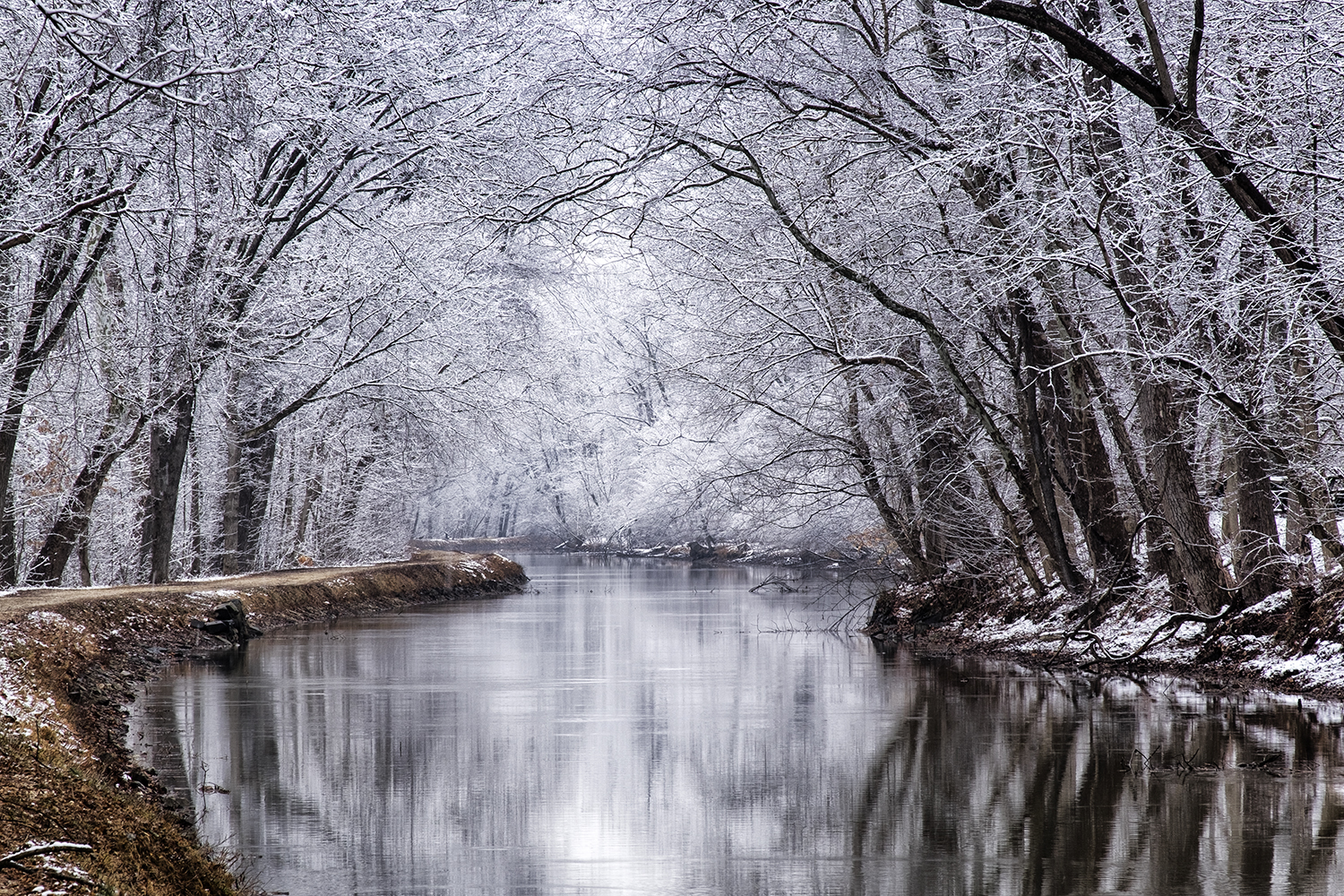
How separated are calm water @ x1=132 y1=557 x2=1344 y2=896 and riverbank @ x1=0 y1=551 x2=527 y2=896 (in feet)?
1.79

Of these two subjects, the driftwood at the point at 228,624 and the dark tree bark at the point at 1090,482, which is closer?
the dark tree bark at the point at 1090,482

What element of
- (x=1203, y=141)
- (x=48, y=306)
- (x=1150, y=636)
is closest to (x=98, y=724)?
(x=48, y=306)

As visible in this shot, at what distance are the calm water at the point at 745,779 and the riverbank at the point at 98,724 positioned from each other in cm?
55

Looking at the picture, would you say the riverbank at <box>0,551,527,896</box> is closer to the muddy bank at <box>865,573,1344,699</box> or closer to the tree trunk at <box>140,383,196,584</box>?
the tree trunk at <box>140,383,196,584</box>

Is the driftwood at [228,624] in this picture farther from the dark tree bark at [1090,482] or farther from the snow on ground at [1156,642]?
the dark tree bark at [1090,482]

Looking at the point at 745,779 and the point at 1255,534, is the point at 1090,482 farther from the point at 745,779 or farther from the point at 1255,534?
the point at 745,779

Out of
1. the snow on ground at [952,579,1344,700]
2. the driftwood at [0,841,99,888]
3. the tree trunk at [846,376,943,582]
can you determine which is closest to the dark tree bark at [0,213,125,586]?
the tree trunk at [846,376,943,582]

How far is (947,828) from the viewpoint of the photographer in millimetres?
8336

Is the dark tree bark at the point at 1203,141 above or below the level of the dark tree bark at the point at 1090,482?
above

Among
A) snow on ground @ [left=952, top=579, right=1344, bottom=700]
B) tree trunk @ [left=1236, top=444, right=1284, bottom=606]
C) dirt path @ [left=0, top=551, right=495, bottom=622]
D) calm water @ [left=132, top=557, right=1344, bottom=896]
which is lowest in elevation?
calm water @ [left=132, top=557, right=1344, bottom=896]

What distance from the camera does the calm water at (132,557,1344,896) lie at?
7.34 meters

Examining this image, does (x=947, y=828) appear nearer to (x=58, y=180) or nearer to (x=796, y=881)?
(x=796, y=881)

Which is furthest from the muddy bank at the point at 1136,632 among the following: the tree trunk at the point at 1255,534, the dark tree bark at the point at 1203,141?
the dark tree bark at the point at 1203,141

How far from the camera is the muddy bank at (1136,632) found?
1349 centimetres
